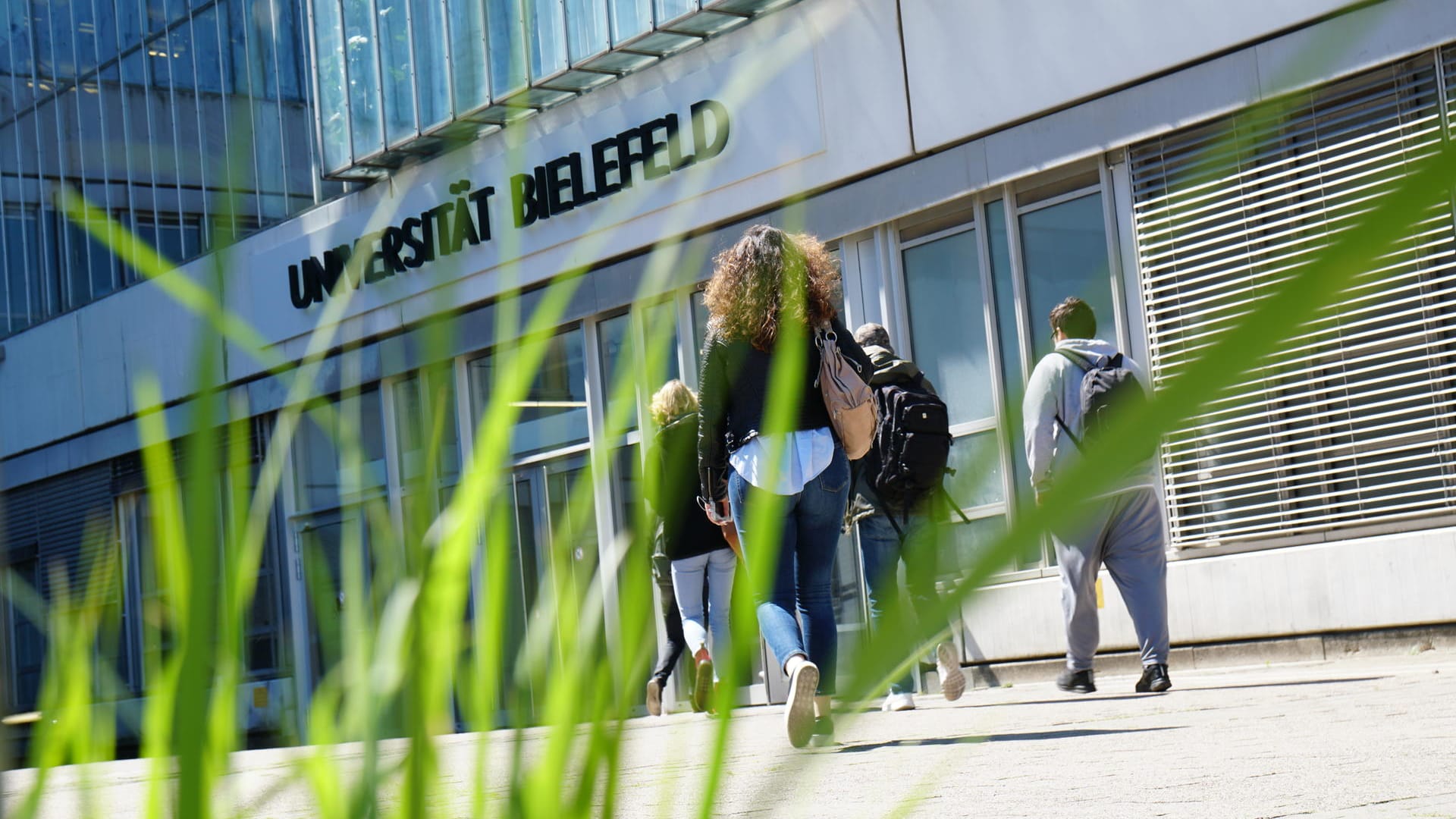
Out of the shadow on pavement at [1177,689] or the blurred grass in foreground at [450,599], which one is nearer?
the blurred grass in foreground at [450,599]

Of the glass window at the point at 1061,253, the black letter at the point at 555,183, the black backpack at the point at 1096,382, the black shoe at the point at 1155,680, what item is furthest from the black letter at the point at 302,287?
the black shoe at the point at 1155,680

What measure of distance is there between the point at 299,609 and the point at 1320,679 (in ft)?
36.1

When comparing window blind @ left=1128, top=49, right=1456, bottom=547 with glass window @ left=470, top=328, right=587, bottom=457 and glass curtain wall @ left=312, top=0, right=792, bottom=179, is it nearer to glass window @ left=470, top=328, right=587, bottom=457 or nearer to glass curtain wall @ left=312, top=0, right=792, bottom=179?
glass curtain wall @ left=312, top=0, right=792, bottom=179

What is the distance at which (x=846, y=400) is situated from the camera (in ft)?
18.2

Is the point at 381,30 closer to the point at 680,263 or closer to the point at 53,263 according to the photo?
the point at 53,263

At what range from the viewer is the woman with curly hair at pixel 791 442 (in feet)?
17.3

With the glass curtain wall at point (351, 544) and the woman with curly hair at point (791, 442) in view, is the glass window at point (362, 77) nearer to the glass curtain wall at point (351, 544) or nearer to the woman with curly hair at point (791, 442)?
the woman with curly hair at point (791, 442)

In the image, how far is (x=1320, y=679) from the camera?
7242mm

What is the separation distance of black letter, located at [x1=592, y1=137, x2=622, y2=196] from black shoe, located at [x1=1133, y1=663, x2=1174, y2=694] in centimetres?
634

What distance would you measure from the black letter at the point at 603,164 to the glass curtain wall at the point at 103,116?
12.4ft

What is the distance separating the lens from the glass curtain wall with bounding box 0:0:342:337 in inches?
671

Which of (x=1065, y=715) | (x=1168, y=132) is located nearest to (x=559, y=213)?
(x=1168, y=132)

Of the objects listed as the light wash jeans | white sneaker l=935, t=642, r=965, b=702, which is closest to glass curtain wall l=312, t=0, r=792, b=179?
the light wash jeans

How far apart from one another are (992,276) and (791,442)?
571 cm
